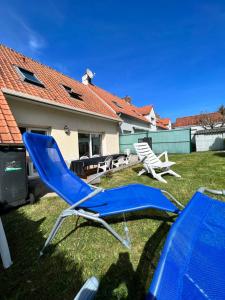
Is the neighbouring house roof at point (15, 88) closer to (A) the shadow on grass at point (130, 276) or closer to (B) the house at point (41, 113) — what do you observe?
(B) the house at point (41, 113)

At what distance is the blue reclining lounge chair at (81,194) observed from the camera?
2236 millimetres

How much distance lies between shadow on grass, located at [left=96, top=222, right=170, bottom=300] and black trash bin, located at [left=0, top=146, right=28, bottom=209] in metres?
2.77

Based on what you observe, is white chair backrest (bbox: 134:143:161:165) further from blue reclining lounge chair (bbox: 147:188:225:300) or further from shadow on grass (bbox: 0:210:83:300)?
blue reclining lounge chair (bbox: 147:188:225:300)

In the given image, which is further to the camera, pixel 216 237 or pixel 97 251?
pixel 97 251

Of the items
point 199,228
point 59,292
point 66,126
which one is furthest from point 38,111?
point 199,228

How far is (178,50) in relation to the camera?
1316 centimetres

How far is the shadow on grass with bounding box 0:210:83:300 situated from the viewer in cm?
181

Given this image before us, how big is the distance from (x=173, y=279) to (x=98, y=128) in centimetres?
1072

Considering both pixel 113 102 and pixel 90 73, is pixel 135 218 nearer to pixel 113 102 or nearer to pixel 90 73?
pixel 113 102

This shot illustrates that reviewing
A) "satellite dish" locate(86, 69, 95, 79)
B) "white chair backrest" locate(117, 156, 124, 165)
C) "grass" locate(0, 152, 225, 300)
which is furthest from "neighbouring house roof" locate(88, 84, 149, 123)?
"grass" locate(0, 152, 225, 300)

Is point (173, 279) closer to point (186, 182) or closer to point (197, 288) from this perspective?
point (197, 288)

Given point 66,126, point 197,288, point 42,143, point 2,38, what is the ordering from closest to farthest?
point 197,288
point 42,143
point 66,126
point 2,38

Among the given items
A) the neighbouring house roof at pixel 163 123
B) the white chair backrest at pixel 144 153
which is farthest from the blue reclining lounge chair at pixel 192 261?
the neighbouring house roof at pixel 163 123

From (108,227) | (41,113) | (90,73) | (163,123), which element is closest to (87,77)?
(90,73)
